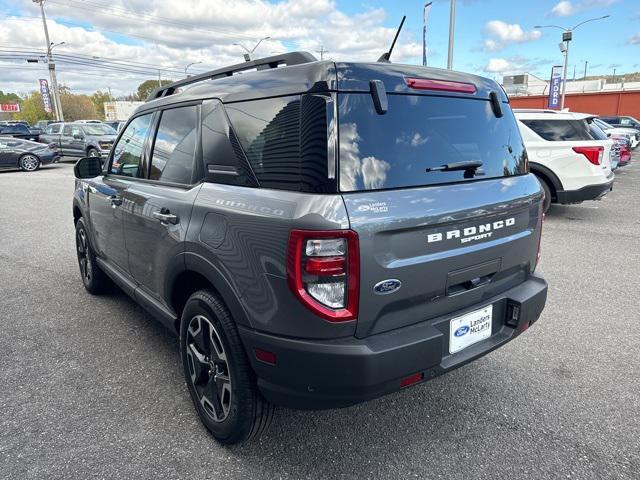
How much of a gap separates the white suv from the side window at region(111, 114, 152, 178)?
6733 millimetres

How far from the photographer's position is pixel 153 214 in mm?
2881

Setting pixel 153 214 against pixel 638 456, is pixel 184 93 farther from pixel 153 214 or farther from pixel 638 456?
pixel 638 456

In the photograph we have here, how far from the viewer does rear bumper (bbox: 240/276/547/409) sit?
1885 millimetres

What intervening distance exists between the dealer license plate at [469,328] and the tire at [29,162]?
20483 mm

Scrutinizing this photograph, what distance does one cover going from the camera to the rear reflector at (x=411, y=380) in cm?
203

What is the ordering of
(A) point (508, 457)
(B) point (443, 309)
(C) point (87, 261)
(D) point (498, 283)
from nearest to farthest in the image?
1. (B) point (443, 309)
2. (A) point (508, 457)
3. (D) point (498, 283)
4. (C) point (87, 261)

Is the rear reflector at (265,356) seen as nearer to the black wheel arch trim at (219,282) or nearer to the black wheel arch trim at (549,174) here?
the black wheel arch trim at (219,282)

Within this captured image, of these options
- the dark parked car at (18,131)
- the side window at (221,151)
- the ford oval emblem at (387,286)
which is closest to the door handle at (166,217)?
the side window at (221,151)

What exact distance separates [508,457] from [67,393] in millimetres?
2666

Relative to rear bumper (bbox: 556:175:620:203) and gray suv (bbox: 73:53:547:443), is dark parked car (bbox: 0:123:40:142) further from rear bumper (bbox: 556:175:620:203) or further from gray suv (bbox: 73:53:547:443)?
gray suv (bbox: 73:53:547:443)

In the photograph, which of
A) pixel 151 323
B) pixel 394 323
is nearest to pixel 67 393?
pixel 151 323

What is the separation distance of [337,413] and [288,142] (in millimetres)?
1648

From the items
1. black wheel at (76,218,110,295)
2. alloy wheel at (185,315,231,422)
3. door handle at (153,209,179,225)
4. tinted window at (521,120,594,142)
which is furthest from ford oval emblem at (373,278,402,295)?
tinted window at (521,120,594,142)

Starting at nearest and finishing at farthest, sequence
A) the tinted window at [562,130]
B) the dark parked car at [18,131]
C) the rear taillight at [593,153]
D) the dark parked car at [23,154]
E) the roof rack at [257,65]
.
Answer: the roof rack at [257,65], the rear taillight at [593,153], the tinted window at [562,130], the dark parked car at [23,154], the dark parked car at [18,131]
